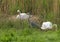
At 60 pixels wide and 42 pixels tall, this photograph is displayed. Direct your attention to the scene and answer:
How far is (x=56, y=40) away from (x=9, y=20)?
266 cm

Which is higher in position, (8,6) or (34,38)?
(8,6)

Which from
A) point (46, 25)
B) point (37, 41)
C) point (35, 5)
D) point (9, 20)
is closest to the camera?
point (37, 41)

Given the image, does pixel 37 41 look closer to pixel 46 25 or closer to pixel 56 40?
pixel 56 40

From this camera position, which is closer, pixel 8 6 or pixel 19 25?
pixel 19 25

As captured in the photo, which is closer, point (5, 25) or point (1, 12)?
point (5, 25)

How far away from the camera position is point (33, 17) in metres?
8.57

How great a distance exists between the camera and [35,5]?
8875mm

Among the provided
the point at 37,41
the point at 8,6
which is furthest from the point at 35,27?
the point at 37,41

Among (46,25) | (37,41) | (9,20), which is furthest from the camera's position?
(9,20)

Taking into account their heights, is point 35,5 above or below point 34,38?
above

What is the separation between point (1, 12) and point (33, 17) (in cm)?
130

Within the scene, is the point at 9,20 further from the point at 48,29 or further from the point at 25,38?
the point at 25,38

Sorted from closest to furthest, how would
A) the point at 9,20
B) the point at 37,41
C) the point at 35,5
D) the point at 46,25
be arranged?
the point at 37,41, the point at 46,25, the point at 9,20, the point at 35,5

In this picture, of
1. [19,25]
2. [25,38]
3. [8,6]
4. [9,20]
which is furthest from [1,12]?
[25,38]
